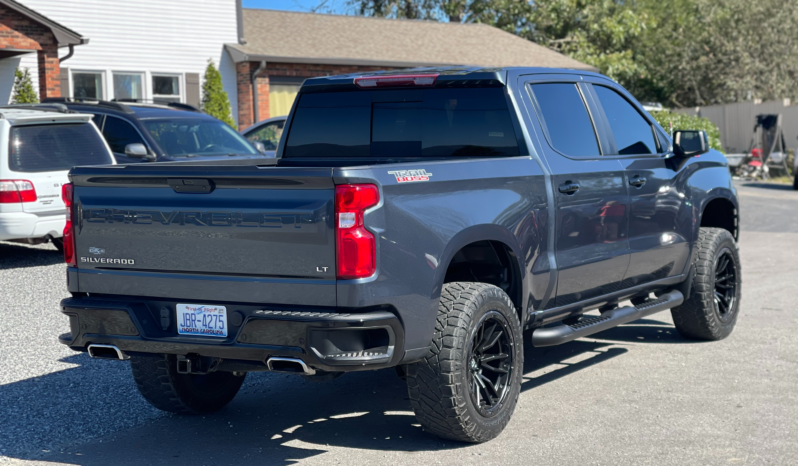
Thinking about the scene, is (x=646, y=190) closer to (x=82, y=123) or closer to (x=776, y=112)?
(x=82, y=123)

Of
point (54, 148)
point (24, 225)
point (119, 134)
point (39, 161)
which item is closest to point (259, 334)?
point (24, 225)

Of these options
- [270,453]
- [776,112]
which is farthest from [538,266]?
[776,112]

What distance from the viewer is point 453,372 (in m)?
4.66

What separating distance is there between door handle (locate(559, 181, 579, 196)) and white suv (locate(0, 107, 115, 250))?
7230 millimetres

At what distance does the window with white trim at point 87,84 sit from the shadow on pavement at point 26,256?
977 centimetres

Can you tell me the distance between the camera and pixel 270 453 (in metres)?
4.96

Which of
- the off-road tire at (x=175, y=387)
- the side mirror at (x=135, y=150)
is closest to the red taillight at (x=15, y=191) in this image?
the side mirror at (x=135, y=150)

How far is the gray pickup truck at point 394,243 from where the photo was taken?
4273mm

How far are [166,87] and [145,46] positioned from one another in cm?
115

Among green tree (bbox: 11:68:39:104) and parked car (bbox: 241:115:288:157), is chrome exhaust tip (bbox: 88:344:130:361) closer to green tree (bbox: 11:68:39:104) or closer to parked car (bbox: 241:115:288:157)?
parked car (bbox: 241:115:288:157)

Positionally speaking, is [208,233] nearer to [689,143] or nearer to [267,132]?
[689,143]

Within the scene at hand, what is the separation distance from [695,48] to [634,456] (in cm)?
3764

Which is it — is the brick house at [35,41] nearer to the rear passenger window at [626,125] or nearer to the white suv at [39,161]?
the white suv at [39,161]

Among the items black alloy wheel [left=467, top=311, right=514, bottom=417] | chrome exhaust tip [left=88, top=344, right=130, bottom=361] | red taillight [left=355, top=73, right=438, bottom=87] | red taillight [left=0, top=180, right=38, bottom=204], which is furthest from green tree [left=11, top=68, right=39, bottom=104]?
black alloy wheel [left=467, top=311, right=514, bottom=417]
